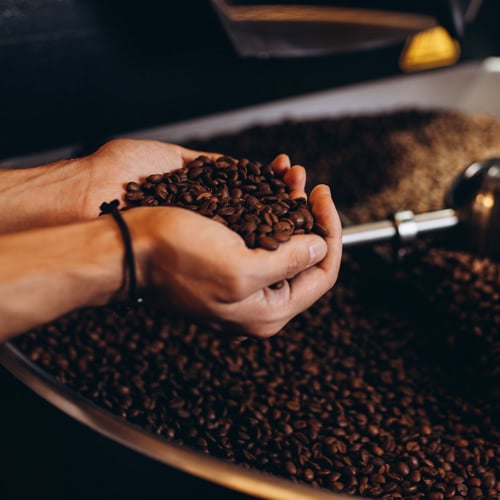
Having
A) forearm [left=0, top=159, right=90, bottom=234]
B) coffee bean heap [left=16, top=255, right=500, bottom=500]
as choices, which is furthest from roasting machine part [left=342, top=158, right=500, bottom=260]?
forearm [left=0, top=159, right=90, bottom=234]

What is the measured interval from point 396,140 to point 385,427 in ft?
5.20

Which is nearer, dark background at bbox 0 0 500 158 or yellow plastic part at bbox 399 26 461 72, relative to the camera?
dark background at bbox 0 0 500 158

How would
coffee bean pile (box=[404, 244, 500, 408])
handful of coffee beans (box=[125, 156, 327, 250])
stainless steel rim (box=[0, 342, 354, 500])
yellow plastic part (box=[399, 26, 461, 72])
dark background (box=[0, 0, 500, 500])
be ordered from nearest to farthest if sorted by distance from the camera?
stainless steel rim (box=[0, 342, 354, 500])
handful of coffee beans (box=[125, 156, 327, 250])
coffee bean pile (box=[404, 244, 500, 408])
dark background (box=[0, 0, 500, 500])
yellow plastic part (box=[399, 26, 461, 72])

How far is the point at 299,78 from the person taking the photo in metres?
2.39

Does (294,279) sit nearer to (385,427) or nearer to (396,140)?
(385,427)

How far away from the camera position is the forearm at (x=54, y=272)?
0.79 metres

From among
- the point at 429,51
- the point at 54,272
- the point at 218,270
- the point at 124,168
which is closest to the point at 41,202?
the point at 124,168

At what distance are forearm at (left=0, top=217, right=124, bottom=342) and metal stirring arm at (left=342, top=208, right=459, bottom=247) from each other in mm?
628

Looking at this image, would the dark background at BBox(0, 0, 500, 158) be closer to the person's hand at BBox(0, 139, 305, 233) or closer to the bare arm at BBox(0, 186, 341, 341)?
the person's hand at BBox(0, 139, 305, 233)

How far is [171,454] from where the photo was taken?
76 centimetres

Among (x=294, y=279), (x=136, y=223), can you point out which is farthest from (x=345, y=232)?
(x=136, y=223)

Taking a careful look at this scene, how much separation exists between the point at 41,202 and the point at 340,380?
80 centimetres

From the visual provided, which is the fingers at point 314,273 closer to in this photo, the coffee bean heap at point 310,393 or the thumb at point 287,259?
the thumb at point 287,259

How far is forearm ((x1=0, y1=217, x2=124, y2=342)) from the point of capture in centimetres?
79
